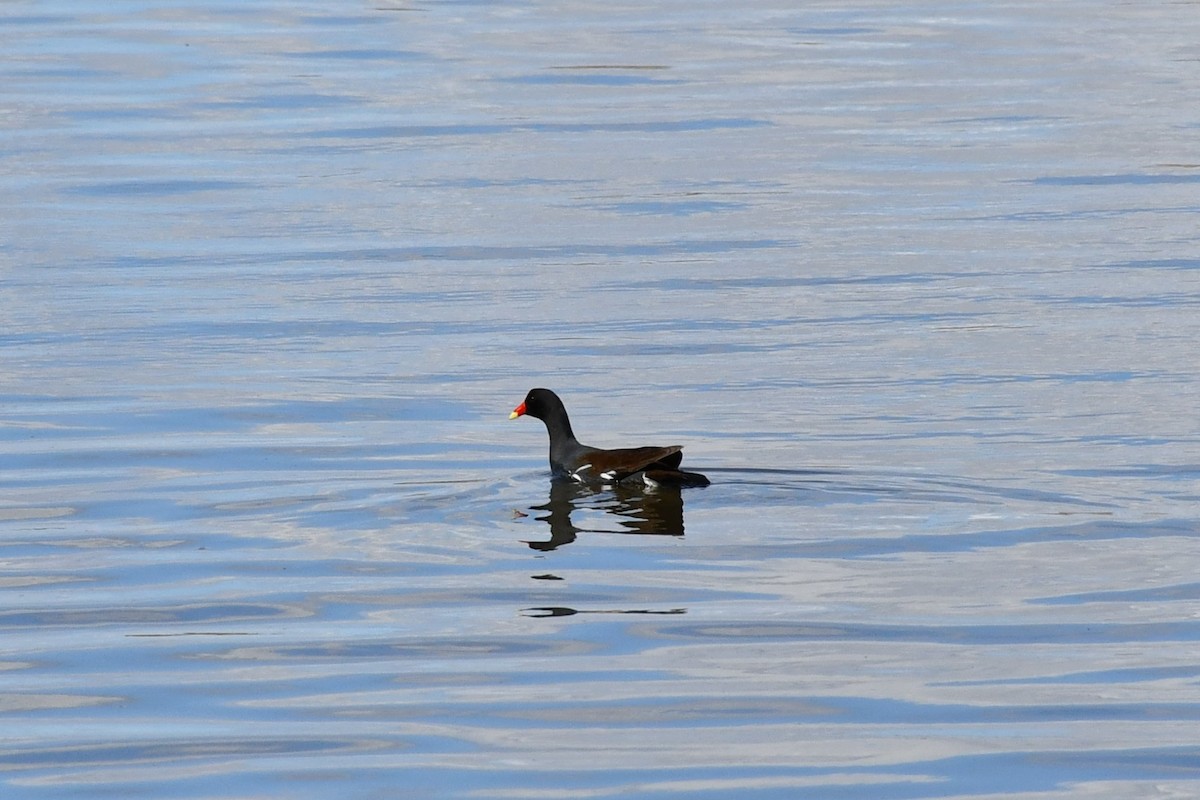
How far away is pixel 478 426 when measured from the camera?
12320 millimetres

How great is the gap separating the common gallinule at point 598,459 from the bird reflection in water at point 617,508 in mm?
63

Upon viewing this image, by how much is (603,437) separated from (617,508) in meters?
1.81

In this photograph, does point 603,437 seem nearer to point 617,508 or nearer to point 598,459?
point 598,459

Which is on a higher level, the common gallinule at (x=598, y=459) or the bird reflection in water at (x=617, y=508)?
the common gallinule at (x=598, y=459)

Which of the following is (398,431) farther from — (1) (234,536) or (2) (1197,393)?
(2) (1197,393)

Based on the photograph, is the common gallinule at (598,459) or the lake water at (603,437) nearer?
the lake water at (603,437)

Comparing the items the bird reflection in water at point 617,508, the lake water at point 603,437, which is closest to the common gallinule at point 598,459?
the bird reflection in water at point 617,508

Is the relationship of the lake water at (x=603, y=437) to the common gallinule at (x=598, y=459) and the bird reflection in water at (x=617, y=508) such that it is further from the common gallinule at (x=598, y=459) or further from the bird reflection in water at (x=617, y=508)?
the common gallinule at (x=598, y=459)

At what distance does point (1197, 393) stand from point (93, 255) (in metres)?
9.30

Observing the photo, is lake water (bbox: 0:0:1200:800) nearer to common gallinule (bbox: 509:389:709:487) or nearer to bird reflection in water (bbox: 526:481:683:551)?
bird reflection in water (bbox: 526:481:683:551)

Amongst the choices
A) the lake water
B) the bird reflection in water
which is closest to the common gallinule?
the bird reflection in water

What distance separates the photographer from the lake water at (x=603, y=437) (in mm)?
6945

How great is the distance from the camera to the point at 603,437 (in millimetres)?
12141

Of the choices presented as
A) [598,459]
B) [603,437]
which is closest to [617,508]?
[598,459]
